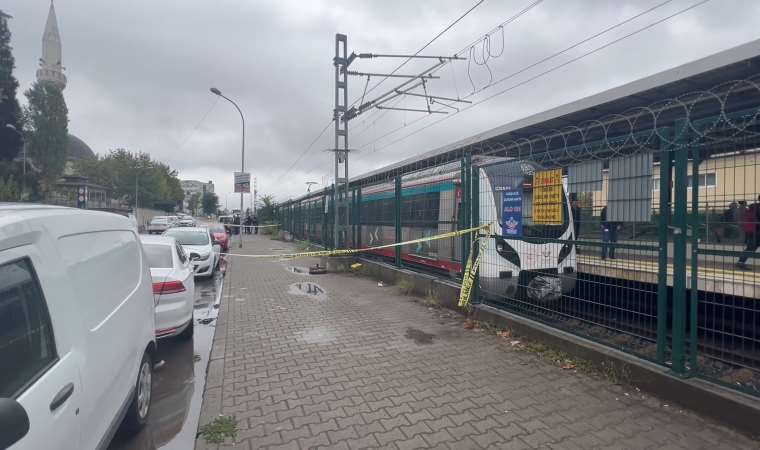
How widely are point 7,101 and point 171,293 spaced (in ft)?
178

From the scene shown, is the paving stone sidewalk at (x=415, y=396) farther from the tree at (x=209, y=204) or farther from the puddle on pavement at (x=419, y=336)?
the tree at (x=209, y=204)

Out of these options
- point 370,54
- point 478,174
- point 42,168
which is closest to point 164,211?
point 42,168

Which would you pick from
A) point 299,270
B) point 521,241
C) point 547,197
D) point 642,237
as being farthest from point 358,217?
point 642,237

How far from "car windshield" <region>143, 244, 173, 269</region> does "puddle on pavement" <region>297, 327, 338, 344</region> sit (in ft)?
6.83

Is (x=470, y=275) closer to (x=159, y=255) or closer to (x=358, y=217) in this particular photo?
(x=159, y=255)

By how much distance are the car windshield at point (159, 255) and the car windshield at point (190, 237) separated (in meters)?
5.54

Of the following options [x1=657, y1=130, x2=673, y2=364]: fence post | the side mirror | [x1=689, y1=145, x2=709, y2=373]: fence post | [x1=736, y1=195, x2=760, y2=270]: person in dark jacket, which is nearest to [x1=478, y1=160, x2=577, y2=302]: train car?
[x1=657, y1=130, x2=673, y2=364]: fence post

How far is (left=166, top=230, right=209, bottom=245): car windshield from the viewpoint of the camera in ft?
39.0

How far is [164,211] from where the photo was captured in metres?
80.7

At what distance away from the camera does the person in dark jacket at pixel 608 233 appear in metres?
4.37

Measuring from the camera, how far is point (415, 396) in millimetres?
3957

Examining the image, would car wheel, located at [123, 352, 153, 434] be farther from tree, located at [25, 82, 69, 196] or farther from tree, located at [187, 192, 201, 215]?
tree, located at [187, 192, 201, 215]

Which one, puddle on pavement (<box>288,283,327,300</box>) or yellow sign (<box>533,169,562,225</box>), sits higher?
yellow sign (<box>533,169,562,225</box>)

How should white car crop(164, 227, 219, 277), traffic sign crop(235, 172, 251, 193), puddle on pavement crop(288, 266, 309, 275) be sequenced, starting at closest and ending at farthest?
white car crop(164, 227, 219, 277)
puddle on pavement crop(288, 266, 309, 275)
traffic sign crop(235, 172, 251, 193)
